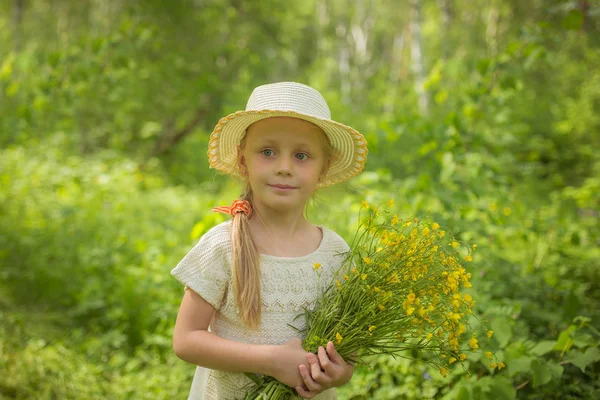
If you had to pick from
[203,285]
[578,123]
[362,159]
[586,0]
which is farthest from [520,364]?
[578,123]

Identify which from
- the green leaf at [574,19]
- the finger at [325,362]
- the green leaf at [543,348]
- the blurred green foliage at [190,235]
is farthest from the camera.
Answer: the green leaf at [574,19]

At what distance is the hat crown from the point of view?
5.09 ft

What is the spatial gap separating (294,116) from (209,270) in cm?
52

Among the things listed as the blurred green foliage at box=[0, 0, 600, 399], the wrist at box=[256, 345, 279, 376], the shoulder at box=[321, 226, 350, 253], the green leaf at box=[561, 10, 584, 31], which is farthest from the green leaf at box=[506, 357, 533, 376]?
the green leaf at box=[561, 10, 584, 31]

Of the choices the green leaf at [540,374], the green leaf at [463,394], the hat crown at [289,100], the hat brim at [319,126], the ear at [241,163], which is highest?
the hat crown at [289,100]

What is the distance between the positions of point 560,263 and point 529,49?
1.55m

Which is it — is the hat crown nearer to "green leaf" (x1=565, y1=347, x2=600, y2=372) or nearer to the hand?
the hand

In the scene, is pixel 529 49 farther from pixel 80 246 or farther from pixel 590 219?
pixel 80 246

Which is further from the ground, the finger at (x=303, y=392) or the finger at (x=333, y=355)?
the finger at (x=333, y=355)

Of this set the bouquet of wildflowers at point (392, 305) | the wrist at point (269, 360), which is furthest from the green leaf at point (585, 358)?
the wrist at point (269, 360)

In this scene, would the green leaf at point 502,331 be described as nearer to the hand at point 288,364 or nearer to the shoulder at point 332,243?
the shoulder at point 332,243

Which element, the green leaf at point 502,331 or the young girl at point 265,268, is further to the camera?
the green leaf at point 502,331

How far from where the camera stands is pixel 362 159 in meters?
1.83

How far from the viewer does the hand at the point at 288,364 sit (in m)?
1.45
